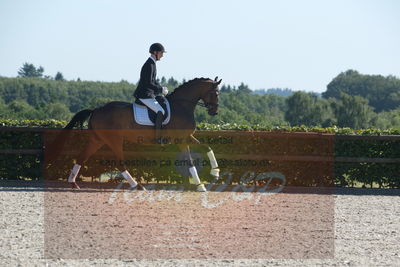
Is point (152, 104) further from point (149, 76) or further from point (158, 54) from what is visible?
point (158, 54)

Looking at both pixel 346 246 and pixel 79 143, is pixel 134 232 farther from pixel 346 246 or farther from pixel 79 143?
pixel 79 143

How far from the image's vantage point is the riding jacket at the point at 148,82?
43.0ft

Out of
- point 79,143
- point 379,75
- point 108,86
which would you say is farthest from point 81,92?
point 79,143

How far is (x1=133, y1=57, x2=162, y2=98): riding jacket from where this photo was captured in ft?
43.0

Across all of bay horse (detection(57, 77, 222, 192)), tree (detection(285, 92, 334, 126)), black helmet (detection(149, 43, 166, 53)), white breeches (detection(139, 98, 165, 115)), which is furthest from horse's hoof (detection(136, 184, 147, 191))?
tree (detection(285, 92, 334, 126))

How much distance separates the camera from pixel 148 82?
515 inches

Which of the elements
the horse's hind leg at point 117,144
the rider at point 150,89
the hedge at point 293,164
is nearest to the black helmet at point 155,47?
A: the rider at point 150,89

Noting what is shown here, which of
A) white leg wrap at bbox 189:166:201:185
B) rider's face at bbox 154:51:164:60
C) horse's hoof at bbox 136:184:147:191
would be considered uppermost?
rider's face at bbox 154:51:164:60

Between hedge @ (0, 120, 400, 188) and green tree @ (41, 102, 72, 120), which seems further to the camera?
green tree @ (41, 102, 72, 120)

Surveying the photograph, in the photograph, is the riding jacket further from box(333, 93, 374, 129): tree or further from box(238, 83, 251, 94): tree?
box(238, 83, 251, 94): tree

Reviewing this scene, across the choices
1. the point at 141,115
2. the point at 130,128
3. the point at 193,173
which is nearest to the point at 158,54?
the point at 141,115

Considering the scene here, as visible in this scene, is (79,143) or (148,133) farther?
(79,143)

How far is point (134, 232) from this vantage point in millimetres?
8531

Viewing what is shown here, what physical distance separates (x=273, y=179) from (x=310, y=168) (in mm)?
912
